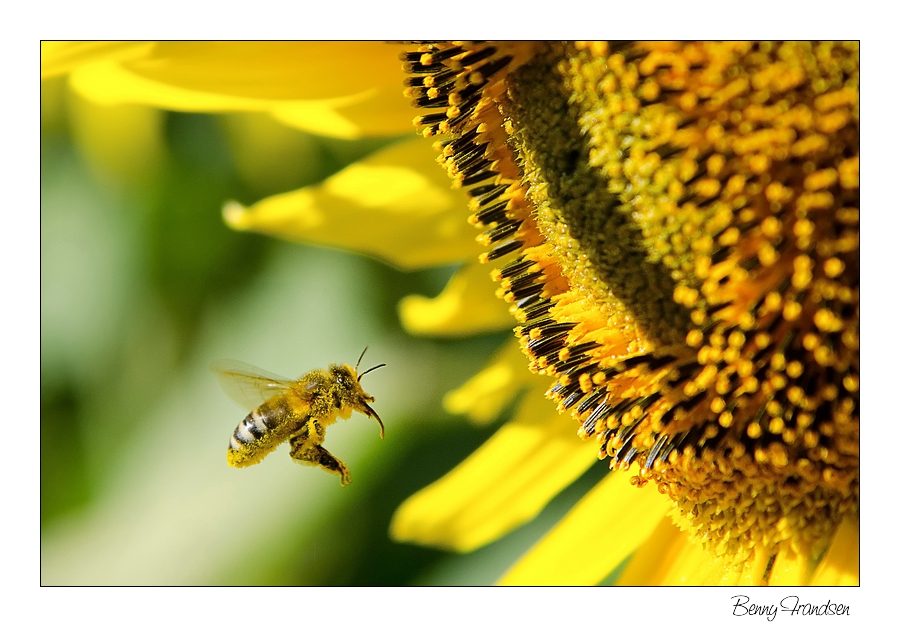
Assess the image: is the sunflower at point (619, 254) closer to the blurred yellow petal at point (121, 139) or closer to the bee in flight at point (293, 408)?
the blurred yellow petal at point (121, 139)

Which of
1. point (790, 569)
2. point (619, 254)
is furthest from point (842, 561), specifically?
point (619, 254)

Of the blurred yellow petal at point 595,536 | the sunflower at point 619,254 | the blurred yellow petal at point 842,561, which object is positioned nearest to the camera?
the sunflower at point 619,254

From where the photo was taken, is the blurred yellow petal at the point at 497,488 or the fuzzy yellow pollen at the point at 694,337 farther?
the blurred yellow petal at the point at 497,488

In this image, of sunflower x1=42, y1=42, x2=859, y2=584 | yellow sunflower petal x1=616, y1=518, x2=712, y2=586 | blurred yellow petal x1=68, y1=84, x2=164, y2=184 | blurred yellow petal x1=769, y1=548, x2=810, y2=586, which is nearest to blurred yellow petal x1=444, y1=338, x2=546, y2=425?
sunflower x1=42, y1=42, x2=859, y2=584

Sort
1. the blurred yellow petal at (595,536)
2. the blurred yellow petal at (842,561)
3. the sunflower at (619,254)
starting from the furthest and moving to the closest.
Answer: the blurred yellow petal at (595,536)
the blurred yellow petal at (842,561)
the sunflower at (619,254)

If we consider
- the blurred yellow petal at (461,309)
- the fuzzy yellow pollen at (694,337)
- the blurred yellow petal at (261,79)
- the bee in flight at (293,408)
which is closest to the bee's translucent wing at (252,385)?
the bee in flight at (293,408)

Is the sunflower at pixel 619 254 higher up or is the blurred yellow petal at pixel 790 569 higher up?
the sunflower at pixel 619 254

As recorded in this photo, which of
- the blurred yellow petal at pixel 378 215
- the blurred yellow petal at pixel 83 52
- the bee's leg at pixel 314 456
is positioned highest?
the blurred yellow petal at pixel 83 52
